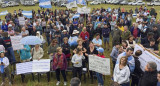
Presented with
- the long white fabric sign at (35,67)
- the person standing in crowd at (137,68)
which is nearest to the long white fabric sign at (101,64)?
the person standing in crowd at (137,68)

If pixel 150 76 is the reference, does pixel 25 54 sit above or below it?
below

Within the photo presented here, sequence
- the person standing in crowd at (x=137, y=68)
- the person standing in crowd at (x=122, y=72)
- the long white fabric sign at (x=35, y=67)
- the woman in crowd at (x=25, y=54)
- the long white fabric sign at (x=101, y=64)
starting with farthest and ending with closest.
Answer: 1. the woman in crowd at (x=25, y=54)
2. the long white fabric sign at (x=35, y=67)
3. the long white fabric sign at (x=101, y=64)
4. the person standing in crowd at (x=137, y=68)
5. the person standing in crowd at (x=122, y=72)

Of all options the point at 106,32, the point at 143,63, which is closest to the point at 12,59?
the point at 106,32

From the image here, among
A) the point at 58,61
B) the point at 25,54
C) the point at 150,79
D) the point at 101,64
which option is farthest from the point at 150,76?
the point at 25,54

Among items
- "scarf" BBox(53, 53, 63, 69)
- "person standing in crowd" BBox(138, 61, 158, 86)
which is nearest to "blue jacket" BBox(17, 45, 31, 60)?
"scarf" BBox(53, 53, 63, 69)

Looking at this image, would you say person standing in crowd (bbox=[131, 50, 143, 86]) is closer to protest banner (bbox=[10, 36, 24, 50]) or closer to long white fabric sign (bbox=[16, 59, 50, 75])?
long white fabric sign (bbox=[16, 59, 50, 75])

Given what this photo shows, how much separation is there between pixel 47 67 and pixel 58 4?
37.1 metres

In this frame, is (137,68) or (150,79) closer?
(150,79)

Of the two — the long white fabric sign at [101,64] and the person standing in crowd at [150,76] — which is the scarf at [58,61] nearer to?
the long white fabric sign at [101,64]

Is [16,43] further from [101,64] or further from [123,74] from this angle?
[123,74]

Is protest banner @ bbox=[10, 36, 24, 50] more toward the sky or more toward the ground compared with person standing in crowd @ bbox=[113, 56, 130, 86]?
more toward the sky

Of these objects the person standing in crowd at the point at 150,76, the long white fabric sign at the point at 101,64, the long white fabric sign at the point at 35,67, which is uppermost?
the person standing in crowd at the point at 150,76

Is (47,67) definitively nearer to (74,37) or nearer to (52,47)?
(52,47)

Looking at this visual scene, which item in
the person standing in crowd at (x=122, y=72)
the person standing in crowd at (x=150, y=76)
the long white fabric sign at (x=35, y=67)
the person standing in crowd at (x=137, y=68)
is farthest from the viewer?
the long white fabric sign at (x=35, y=67)
